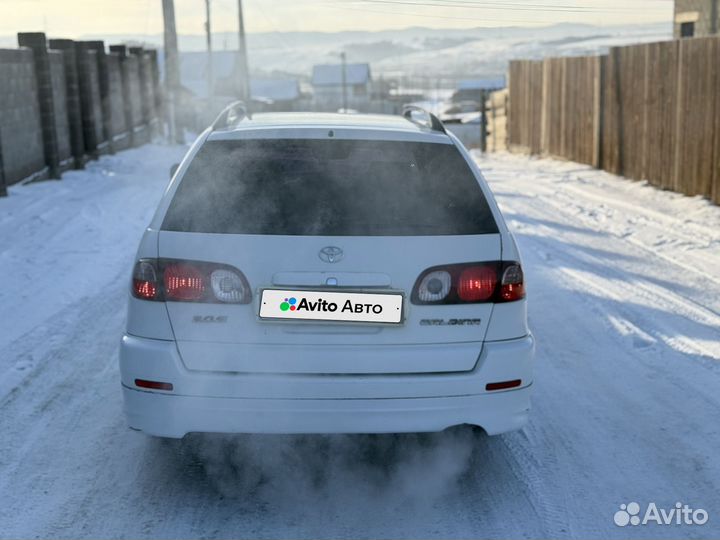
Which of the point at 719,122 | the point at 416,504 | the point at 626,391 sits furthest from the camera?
the point at 719,122

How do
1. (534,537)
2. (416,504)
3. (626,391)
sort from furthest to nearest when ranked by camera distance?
(626,391) → (416,504) → (534,537)

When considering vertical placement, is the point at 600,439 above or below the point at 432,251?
below

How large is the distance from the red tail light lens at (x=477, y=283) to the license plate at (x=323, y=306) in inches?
13.4

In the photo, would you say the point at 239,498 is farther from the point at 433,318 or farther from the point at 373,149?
the point at 373,149

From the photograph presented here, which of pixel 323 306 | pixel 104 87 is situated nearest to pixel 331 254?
pixel 323 306

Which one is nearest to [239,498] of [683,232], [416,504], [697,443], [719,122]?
[416,504]

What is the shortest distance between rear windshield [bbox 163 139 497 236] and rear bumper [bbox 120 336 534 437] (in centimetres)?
54

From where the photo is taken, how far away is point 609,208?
40.8ft

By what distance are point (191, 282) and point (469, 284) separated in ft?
3.59

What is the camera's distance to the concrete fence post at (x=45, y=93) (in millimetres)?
15586

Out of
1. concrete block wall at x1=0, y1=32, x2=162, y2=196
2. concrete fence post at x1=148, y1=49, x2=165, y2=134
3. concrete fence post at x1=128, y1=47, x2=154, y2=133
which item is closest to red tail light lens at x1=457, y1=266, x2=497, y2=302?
concrete block wall at x1=0, y1=32, x2=162, y2=196

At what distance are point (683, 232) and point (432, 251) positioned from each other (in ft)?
24.8

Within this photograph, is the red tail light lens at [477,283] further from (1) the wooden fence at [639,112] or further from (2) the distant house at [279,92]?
(2) the distant house at [279,92]

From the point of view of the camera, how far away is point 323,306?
11.4ft
